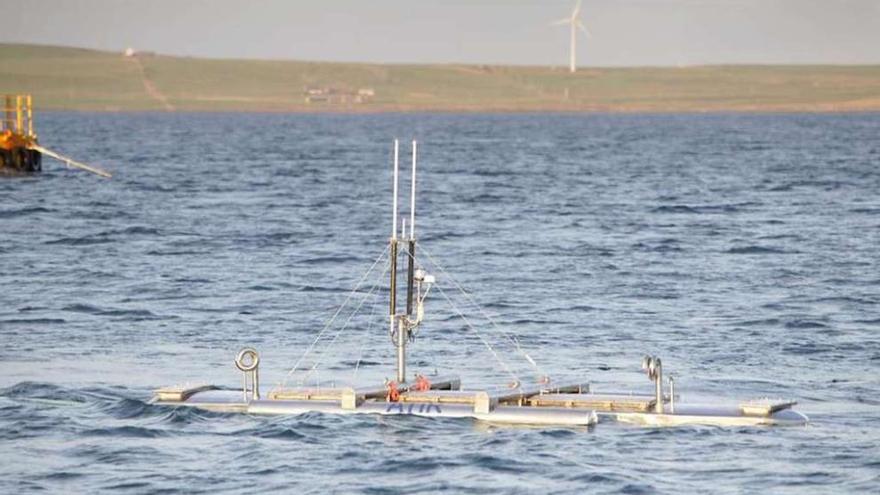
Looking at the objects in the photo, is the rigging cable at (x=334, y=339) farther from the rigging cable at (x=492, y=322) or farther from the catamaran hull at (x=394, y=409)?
the catamaran hull at (x=394, y=409)

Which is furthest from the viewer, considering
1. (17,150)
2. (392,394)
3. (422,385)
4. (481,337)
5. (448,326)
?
(17,150)

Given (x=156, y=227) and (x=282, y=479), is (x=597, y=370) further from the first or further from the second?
(x=156, y=227)

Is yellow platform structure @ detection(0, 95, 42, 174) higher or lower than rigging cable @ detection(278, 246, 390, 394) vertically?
higher

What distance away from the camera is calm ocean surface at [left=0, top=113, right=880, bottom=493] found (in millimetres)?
31984

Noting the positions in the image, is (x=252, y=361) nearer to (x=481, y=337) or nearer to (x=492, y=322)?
(x=481, y=337)

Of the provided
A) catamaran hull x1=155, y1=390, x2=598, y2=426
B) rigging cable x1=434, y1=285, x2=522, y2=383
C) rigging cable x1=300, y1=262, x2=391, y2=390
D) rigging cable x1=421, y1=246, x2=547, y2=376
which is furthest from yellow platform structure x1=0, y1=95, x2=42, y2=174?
catamaran hull x1=155, y1=390, x2=598, y2=426

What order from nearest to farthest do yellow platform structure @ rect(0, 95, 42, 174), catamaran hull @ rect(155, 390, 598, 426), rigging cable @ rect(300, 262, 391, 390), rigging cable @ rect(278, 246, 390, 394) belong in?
catamaran hull @ rect(155, 390, 598, 426), rigging cable @ rect(278, 246, 390, 394), rigging cable @ rect(300, 262, 391, 390), yellow platform structure @ rect(0, 95, 42, 174)

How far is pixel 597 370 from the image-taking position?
1633 inches

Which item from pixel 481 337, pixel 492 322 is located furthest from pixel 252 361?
pixel 492 322

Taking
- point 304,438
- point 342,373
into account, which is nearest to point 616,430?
point 304,438

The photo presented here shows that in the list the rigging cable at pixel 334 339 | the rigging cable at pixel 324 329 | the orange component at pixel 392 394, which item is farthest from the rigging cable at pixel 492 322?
the orange component at pixel 392 394

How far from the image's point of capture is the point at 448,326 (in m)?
49.8

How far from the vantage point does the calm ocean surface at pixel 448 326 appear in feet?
105

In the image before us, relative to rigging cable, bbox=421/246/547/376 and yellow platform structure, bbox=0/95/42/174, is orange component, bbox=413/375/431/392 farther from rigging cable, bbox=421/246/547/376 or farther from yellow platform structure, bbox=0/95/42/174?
yellow platform structure, bbox=0/95/42/174
